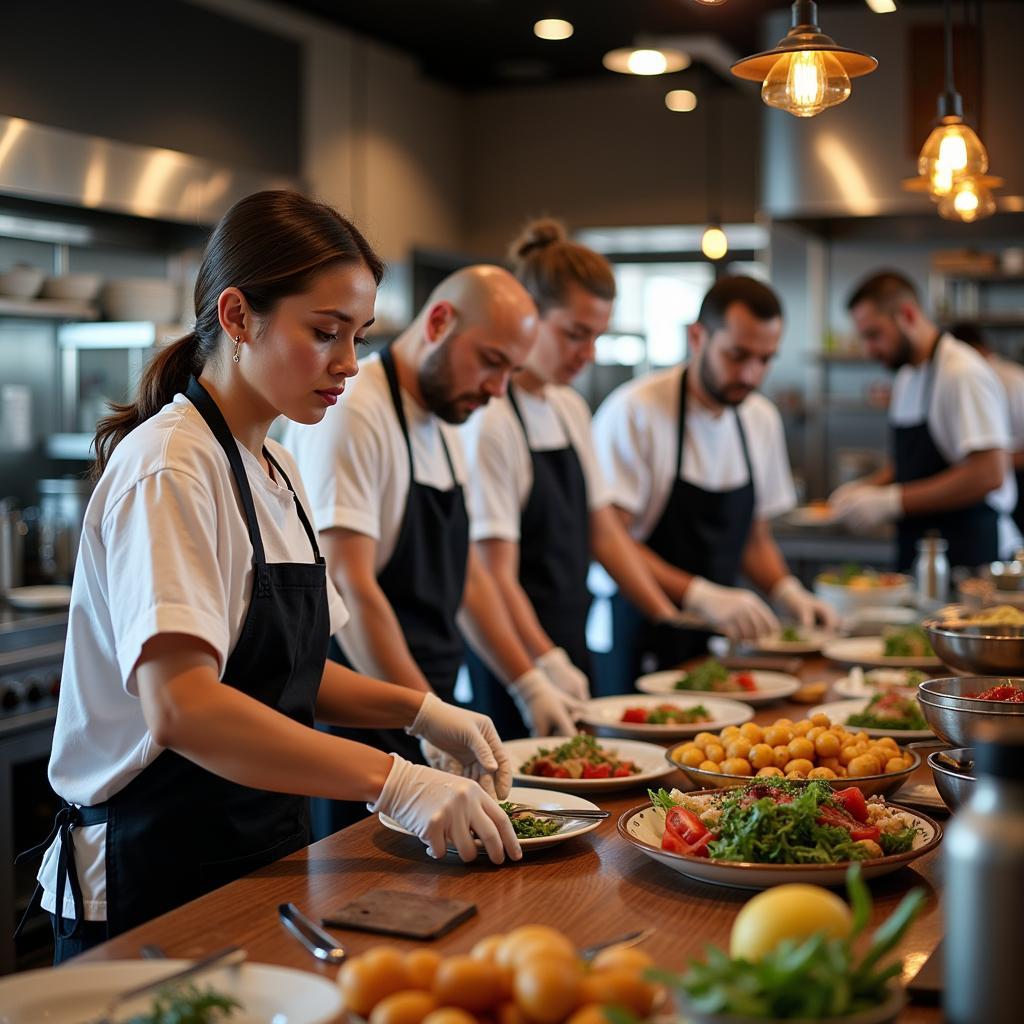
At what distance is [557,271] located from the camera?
3.39m

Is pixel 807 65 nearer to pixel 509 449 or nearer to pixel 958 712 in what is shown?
pixel 958 712

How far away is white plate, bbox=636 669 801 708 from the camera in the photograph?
2.74 meters

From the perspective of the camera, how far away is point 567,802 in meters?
1.92

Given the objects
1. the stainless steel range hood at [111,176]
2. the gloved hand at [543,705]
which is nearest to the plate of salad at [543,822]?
the gloved hand at [543,705]

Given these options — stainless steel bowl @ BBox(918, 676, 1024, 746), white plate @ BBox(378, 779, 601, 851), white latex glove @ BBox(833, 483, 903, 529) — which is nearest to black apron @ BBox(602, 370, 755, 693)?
white latex glove @ BBox(833, 483, 903, 529)

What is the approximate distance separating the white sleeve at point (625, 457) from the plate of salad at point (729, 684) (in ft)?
3.84

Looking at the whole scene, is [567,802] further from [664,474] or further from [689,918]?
[664,474]

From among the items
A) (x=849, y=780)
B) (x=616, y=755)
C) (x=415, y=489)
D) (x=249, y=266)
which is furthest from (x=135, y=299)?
(x=849, y=780)

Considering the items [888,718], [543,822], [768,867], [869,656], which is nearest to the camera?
[768,867]

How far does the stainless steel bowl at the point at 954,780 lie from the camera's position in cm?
160

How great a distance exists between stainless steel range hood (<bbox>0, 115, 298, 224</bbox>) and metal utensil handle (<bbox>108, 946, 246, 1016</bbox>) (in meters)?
3.78

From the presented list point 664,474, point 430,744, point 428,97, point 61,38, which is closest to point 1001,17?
point 428,97

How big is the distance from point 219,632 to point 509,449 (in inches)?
69.8

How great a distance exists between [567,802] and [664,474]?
2.32 m
